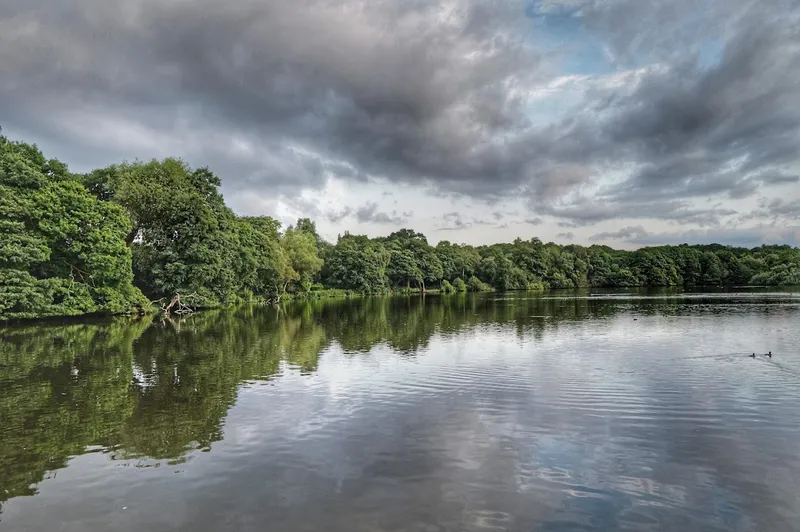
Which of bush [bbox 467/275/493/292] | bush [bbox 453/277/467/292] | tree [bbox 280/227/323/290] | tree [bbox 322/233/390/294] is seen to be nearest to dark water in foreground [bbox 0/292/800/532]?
tree [bbox 280/227/323/290]

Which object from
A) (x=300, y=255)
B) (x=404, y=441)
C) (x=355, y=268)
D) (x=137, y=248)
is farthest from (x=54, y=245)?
(x=355, y=268)

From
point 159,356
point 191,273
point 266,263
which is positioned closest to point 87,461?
point 159,356

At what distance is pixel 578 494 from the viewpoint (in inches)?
328

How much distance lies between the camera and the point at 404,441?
36.8ft

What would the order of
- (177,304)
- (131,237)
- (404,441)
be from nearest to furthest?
(404,441) < (131,237) < (177,304)

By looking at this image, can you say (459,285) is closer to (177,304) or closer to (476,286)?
(476,286)

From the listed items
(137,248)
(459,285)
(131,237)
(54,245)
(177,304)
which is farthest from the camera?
(459,285)

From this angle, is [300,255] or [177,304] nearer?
[177,304]

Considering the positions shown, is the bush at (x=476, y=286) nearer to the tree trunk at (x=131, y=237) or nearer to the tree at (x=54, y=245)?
the tree trunk at (x=131, y=237)

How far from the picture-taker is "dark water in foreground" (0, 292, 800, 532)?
786cm

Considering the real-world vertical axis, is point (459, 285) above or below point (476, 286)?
above

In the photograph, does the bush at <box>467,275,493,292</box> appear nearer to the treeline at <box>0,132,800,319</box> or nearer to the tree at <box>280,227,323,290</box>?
the treeline at <box>0,132,800,319</box>

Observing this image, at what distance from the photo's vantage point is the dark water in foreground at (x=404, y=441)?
7.86m

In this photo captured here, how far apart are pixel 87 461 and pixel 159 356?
1488 centimetres
